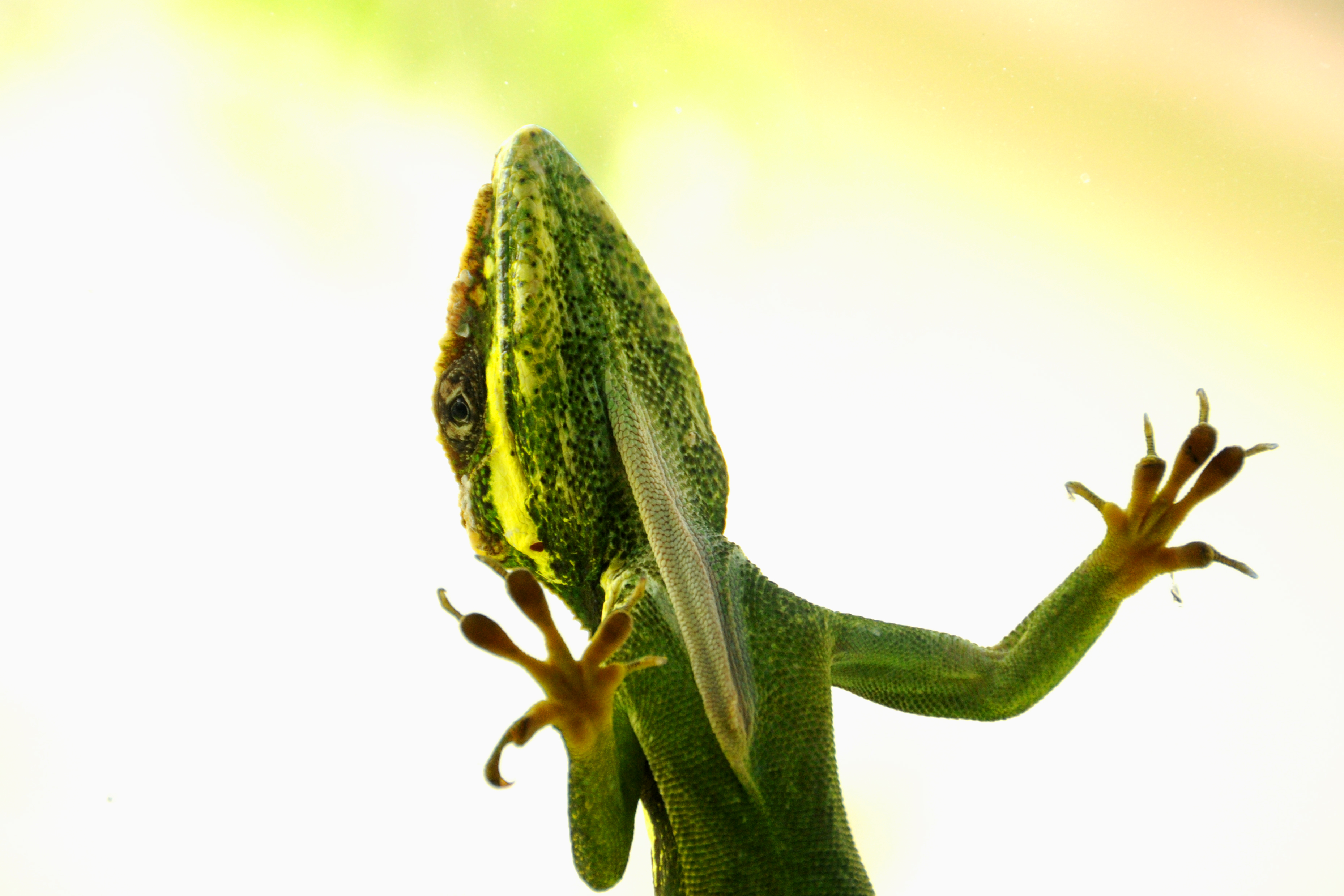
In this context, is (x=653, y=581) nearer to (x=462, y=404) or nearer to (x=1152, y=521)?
(x=462, y=404)

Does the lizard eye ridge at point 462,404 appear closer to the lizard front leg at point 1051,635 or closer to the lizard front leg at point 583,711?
the lizard front leg at point 583,711

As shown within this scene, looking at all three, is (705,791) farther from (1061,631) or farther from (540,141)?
(540,141)

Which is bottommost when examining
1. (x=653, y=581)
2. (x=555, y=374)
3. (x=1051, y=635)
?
(x=1051, y=635)

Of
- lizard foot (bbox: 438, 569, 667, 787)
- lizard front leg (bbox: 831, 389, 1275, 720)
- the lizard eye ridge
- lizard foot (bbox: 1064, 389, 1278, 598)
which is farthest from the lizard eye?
lizard foot (bbox: 1064, 389, 1278, 598)

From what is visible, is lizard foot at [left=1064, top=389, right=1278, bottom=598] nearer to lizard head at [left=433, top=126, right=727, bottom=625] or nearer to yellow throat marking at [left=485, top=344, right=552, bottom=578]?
lizard head at [left=433, top=126, right=727, bottom=625]

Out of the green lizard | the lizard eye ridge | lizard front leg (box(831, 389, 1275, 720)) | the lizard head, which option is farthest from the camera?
lizard front leg (box(831, 389, 1275, 720))

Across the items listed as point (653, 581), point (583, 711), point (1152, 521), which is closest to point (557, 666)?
point (583, 711)
